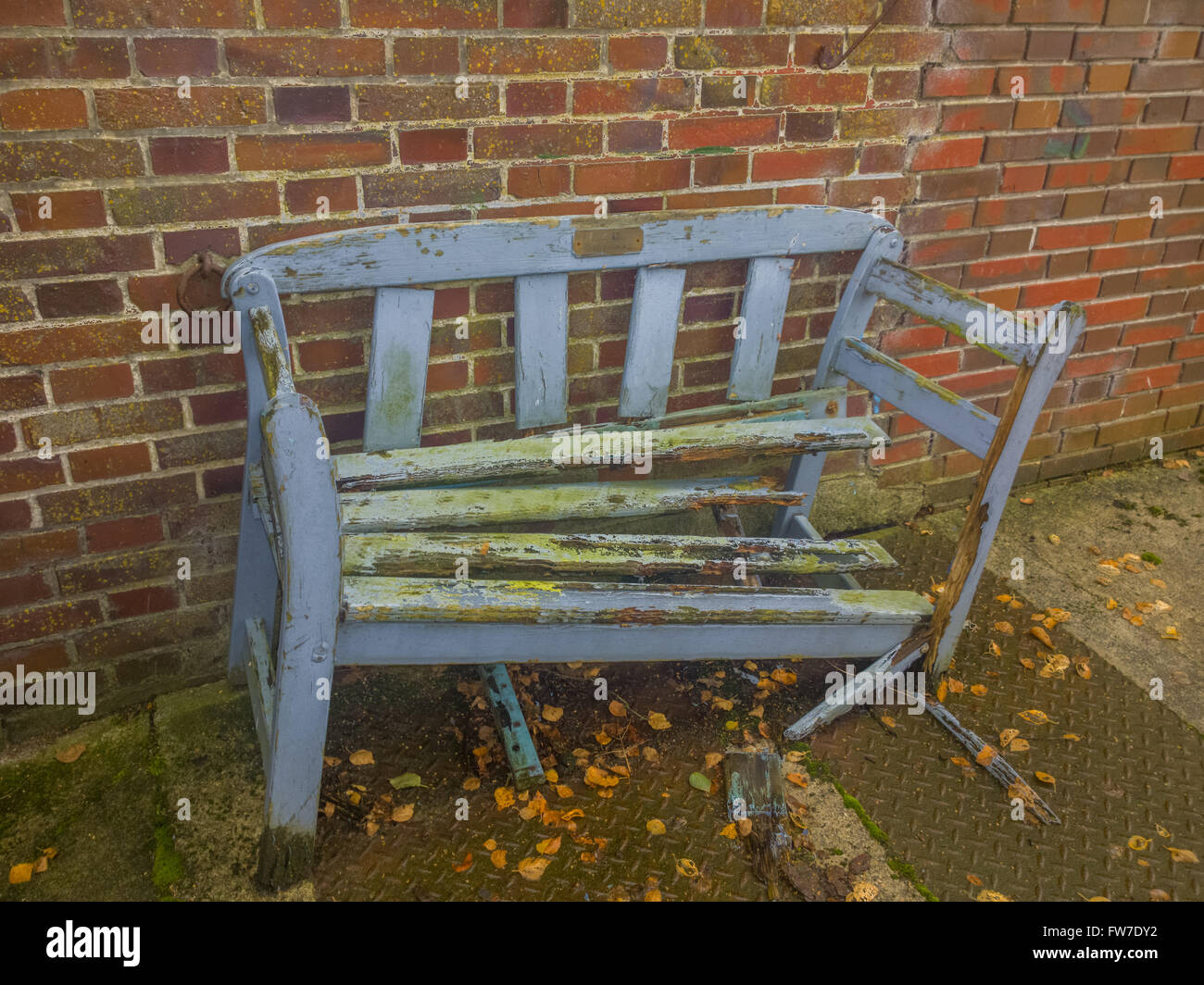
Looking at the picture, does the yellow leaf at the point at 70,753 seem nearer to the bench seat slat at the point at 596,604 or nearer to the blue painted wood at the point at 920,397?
the bench seat slat at the point at 596,604

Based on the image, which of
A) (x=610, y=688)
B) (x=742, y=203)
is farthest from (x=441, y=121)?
(x=610, y=688)

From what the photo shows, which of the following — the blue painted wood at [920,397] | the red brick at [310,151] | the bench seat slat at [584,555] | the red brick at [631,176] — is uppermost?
the red brick at [310,151]

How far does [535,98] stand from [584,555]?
1061mm

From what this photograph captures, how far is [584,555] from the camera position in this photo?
2.01 metres

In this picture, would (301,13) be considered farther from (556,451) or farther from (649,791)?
(649,791)

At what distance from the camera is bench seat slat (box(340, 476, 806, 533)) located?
2.08m

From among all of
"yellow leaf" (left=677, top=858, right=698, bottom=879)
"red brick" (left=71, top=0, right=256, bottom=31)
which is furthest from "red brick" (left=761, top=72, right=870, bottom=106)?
"yellow leaf" (left=677, top=858, right=698, bottom=879)

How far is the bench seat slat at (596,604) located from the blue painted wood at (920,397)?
45cm

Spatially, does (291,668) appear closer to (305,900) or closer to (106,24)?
(305,900)

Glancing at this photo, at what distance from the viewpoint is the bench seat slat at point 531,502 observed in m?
2.08

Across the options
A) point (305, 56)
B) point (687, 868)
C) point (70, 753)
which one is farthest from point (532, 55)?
point (70, 753)

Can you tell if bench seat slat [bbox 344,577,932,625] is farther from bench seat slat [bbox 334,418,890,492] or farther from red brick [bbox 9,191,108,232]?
red brick [bbox 9,191,108,232]

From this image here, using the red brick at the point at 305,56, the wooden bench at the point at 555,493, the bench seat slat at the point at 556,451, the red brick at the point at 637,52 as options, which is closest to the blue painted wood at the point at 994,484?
the wooden bench at the point at 555,493

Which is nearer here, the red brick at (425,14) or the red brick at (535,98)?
the red brick at (425,14)
